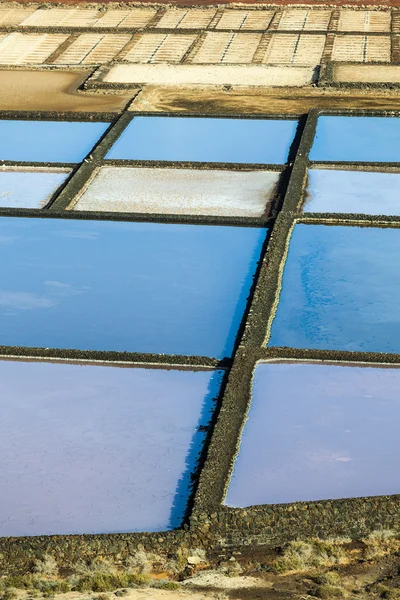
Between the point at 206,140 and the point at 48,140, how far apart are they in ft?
6.33

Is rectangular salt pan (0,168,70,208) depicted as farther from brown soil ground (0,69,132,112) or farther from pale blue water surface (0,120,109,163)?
brown soil ground (0,69,132,112)

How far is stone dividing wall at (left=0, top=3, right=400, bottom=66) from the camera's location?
17078 millimetres

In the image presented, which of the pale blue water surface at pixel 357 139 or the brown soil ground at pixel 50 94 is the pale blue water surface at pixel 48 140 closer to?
the brown soil ground at pixel 50 94

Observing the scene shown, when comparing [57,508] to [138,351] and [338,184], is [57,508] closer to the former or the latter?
[138,351]

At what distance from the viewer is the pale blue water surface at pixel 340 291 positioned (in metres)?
8.55

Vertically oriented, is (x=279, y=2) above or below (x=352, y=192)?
above

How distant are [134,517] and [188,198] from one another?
5.60 m

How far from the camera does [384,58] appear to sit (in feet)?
55.1

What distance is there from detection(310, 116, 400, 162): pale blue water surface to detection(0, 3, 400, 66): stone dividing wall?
3051mm

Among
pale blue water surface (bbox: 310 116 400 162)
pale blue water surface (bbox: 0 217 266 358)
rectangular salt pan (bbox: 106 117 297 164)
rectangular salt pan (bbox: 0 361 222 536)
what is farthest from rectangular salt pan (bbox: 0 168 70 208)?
rectangular salt pan (bbox: 0 361 222 536)

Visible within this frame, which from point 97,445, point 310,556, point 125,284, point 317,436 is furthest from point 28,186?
point 310,556

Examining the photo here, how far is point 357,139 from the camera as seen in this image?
13266mm

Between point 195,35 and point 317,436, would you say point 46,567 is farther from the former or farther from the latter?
point 195,35

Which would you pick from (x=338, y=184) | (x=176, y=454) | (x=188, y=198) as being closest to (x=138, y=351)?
(x=176, y=454)
